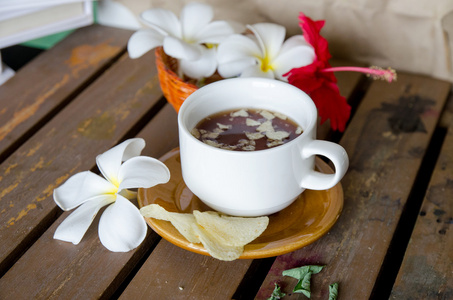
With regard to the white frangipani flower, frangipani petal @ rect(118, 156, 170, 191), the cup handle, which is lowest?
frangipani petal @ rect(118, 156, 170, 191)

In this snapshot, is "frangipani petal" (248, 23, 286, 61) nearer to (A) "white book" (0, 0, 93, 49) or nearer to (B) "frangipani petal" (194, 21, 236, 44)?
(B) "frangipani petal" (194, 21, 236, 44)

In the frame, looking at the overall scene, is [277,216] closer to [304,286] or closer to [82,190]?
[304,286]

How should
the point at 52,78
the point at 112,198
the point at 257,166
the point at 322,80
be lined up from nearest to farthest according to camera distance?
the point at 257,166
the point at 112,198
the point at 322,80
the point at 52,78

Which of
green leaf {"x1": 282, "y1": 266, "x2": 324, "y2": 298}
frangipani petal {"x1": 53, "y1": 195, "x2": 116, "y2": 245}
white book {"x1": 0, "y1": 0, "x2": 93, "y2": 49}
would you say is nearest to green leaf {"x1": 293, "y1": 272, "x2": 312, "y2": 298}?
green leaf {"x1": 282, "y1": 266, "x2": 324, "y2": 298}

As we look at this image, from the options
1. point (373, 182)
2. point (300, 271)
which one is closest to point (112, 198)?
point (300, 271)

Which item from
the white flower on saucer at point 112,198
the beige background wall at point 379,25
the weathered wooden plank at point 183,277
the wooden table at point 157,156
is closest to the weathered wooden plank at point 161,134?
the wooden table at point 157,156

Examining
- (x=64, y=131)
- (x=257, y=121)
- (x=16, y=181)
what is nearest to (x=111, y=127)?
(x=64, y=131)
